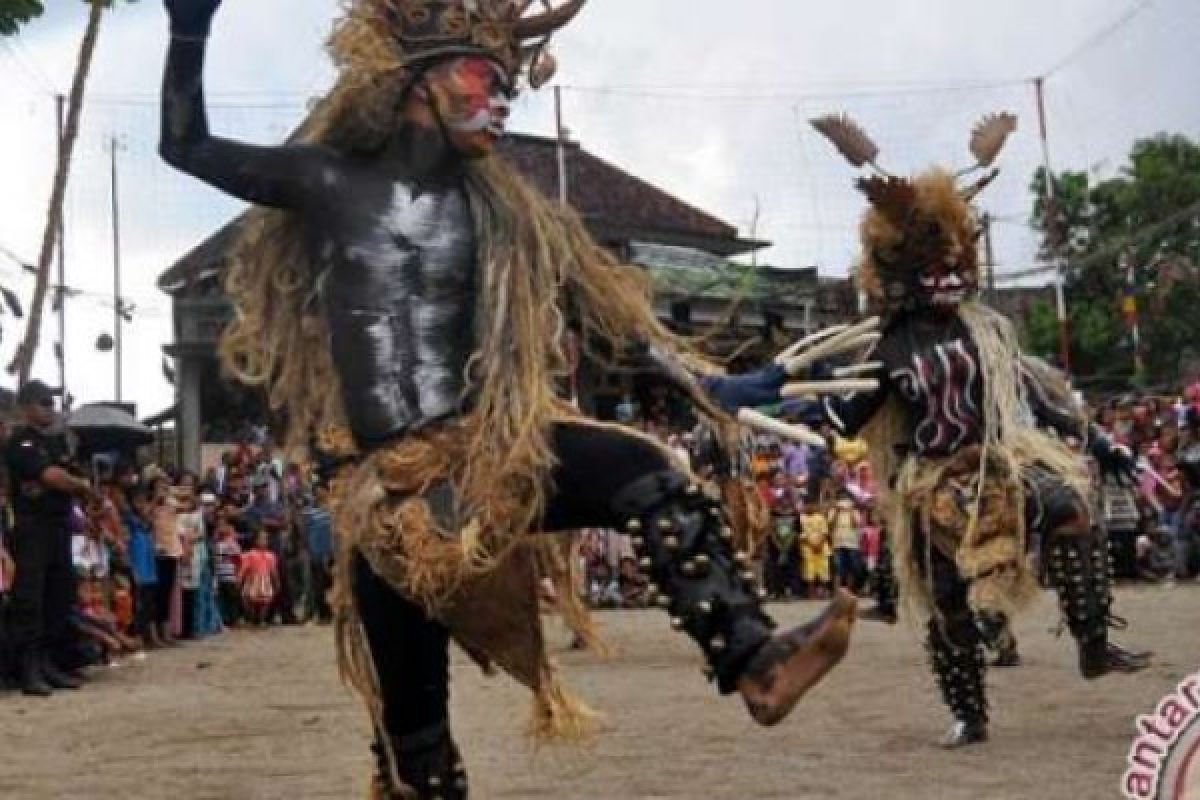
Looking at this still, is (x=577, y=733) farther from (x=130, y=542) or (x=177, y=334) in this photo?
(x=177, y=334)

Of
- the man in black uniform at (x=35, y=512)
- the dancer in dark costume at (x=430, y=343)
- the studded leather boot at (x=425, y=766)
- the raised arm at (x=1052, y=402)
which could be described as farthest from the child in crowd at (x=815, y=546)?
the studded leather boot at (x=425, y=766)

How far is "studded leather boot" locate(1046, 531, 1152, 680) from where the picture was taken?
7.77m

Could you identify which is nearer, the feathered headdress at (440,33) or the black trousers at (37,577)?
the feathered headdress at (440,33)

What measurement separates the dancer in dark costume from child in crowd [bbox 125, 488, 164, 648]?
10.7 m

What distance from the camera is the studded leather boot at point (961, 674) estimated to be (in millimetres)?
7672

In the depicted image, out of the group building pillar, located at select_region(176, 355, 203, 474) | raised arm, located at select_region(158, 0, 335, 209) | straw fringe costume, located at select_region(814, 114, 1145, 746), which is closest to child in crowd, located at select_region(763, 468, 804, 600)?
straw fringe costume, located at select_region(814, 114, 1145, 746)

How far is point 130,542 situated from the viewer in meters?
15.2

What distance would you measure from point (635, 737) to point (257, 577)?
11911mm

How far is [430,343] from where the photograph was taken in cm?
446

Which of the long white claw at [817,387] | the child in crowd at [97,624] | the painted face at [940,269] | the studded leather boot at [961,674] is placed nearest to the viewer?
the long white claw at [817,387]

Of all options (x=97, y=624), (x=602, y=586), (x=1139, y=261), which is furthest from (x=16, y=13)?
(x=1139, y=261)

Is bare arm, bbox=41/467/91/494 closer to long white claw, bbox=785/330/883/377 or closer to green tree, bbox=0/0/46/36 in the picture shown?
green tree, bbox=0/0/46/36

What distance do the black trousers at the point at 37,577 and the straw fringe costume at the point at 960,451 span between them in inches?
226

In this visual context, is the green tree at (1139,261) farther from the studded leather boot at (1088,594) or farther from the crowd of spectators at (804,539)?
the studded leather boot at (1088,594)
